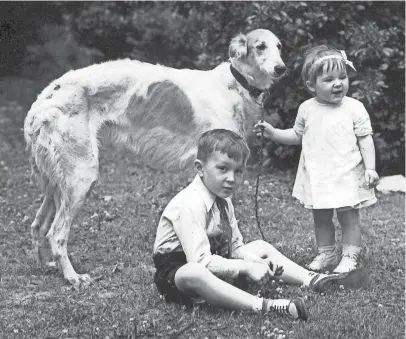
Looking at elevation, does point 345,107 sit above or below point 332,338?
above

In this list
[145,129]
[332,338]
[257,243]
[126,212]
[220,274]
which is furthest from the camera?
[126,212]

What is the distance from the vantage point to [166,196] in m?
7.38

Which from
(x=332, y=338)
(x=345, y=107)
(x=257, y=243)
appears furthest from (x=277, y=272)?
(x=345, y=107)

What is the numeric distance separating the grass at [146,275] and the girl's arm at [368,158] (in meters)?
0.64

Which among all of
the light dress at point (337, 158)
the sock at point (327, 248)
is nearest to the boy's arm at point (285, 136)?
the light dress at point (337, 158)

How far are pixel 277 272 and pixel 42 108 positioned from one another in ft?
6.70

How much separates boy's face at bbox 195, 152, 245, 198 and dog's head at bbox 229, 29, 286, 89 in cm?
162

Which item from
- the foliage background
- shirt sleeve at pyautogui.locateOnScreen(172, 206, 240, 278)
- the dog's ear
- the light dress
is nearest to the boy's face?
shirt sleeve at pyautogui.locateOnScreen(172, 206, 240, 278)

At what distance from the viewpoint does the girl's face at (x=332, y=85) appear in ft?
14.8

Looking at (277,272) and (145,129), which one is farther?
(145,129)

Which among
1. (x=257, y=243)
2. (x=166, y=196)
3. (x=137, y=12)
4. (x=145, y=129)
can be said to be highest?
(x=137, y=12)

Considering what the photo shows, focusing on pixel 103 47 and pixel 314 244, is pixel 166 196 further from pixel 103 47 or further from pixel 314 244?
pixel 103 47

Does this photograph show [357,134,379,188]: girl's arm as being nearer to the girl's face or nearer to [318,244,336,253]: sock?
the girl's face

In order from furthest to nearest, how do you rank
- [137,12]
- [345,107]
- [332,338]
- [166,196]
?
[137,12], [166,196], [345,107], [332,338]
